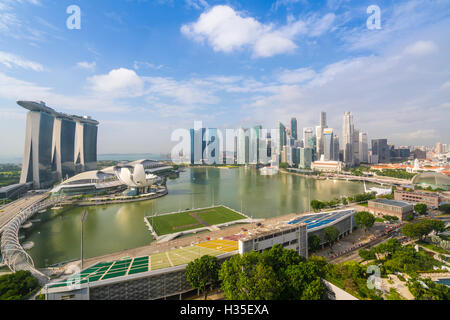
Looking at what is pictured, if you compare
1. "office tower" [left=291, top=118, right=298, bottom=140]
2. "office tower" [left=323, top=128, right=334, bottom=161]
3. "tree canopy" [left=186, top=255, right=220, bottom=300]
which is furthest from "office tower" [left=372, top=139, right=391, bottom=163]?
"tree canopy" [left=186, top=255, right=220, bottom=300]

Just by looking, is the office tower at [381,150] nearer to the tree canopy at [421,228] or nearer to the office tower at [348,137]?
the office tower at [348,137]

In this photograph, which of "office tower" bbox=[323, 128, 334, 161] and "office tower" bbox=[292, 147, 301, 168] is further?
"office tower" bbox=[292, 147, 301, 168]

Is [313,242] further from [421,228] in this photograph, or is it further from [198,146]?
[198,146]

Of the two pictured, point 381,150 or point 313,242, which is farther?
point 381,150

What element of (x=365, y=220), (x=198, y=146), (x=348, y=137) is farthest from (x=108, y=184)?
(x=348, y=137)

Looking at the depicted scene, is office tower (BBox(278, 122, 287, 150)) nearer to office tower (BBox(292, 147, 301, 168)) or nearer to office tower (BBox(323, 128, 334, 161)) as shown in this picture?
office tower (BBox(292, 147, 301, 168))

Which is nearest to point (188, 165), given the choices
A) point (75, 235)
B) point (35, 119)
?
point (35, 119)
